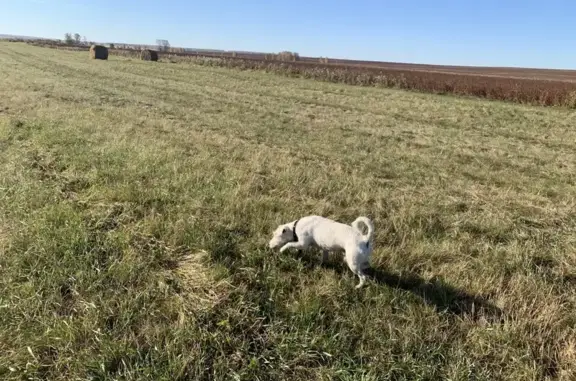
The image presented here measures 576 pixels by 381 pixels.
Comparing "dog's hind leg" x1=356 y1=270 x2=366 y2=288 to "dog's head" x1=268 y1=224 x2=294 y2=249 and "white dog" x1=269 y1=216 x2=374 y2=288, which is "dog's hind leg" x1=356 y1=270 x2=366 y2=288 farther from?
"dog's head" x1=268 y1=224 x2=294 y2=249

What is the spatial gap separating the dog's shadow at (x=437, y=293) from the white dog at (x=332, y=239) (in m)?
0.23

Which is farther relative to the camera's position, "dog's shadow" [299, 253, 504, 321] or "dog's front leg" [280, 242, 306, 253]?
"dog's front leg" [280, 242, 306, 253]

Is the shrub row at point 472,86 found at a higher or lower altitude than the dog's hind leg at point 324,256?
higher

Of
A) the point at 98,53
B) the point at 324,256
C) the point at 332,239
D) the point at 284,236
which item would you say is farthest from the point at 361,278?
the point at 98,53

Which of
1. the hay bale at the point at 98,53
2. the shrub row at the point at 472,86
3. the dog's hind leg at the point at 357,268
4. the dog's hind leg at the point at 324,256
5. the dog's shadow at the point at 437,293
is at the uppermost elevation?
the hay bale at the point at 98,53

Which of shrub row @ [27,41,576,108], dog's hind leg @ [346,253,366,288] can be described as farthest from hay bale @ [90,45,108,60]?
dog's hind leg @ [346,253,366,288]

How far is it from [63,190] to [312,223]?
3807 mm

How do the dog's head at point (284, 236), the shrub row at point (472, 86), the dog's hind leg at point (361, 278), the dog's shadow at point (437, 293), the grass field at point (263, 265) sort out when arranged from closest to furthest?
the grass field at point (263, 265) < the dog's shadow at point (437, 293) < the dog's hind leg at point (361, 278) < the dog's head at point (284, 236) < the shrub row at point (472, 86)

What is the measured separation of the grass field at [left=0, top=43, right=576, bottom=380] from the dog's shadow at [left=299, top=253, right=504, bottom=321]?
2cm

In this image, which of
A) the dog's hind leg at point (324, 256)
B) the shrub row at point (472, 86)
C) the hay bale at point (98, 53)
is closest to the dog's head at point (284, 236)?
the dog's hind leg at point (324, 256)

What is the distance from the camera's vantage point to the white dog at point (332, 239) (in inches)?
155

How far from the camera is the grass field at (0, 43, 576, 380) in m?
3.21

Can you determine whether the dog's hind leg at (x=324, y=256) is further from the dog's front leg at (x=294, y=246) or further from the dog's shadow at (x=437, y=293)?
the dog's front leg at (x=294, y=246)

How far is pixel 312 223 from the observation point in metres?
4.48
